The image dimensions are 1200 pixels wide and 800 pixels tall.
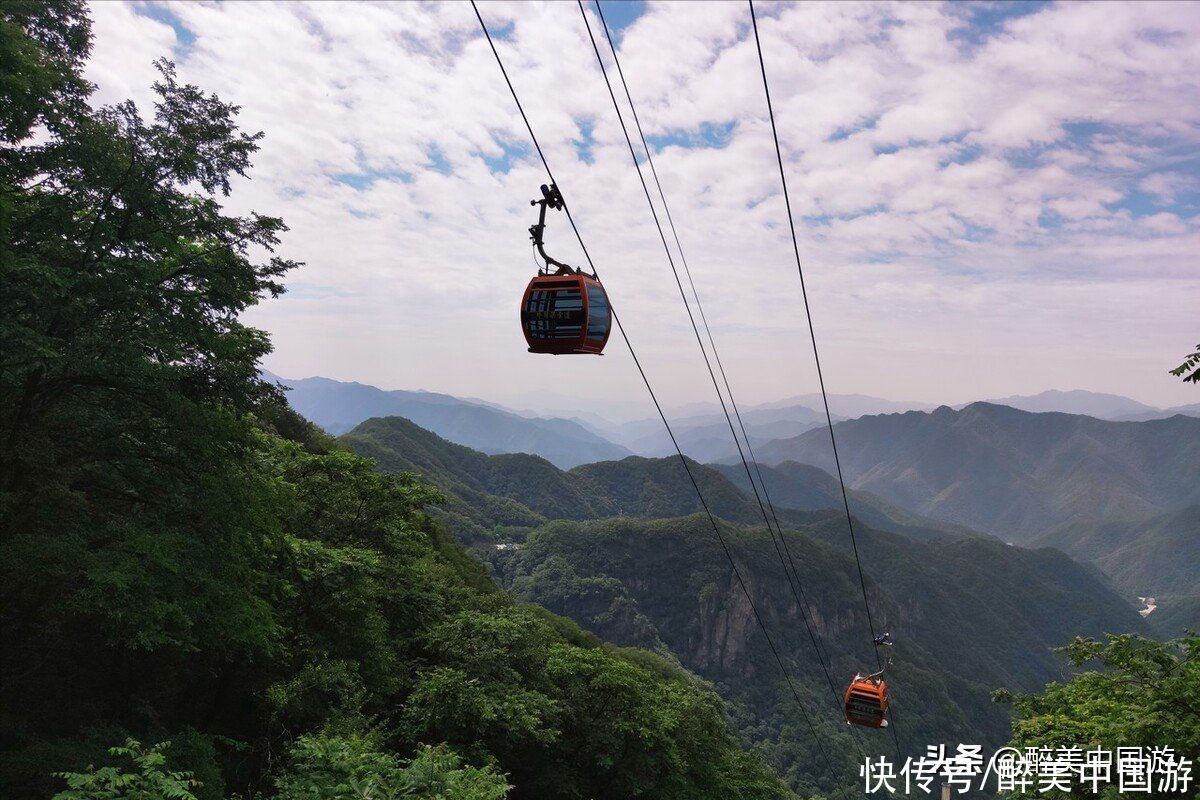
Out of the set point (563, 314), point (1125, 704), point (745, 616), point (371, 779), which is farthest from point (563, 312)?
point (745, 616)

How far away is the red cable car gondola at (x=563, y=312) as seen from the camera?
1222cm

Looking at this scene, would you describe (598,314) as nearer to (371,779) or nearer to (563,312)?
(563,312)

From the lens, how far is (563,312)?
12.3 meters

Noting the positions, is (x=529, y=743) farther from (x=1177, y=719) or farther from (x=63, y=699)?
(x=1177, y=719)

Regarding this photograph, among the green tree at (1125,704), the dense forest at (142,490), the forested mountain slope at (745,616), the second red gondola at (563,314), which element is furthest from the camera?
the forested mountain slope at (745,616)

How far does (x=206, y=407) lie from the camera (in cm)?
1237

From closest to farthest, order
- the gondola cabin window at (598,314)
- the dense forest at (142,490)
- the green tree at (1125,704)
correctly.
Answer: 1. the dense forest at (142,490)
2. the green tree at (1125,704)
3. the gondola cabin window at (598,314)

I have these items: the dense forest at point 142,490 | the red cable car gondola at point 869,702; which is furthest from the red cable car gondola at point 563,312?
the red cable car gondola at point 869,702

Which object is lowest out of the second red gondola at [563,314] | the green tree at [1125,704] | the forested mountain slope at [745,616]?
the forested mountain slope at [745,616]

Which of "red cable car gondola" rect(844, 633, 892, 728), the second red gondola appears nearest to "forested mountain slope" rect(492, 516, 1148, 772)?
"red cable car gondola" rect(844, 633, 892, 728)

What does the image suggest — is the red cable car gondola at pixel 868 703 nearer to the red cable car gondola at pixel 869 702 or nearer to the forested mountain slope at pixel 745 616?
the red cable car gondola at pixel 869 702

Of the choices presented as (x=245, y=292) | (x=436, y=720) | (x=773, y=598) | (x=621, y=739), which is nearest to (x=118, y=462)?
(x=245, y=292)

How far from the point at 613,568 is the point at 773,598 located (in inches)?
1956

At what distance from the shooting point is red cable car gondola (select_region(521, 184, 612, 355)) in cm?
1222
